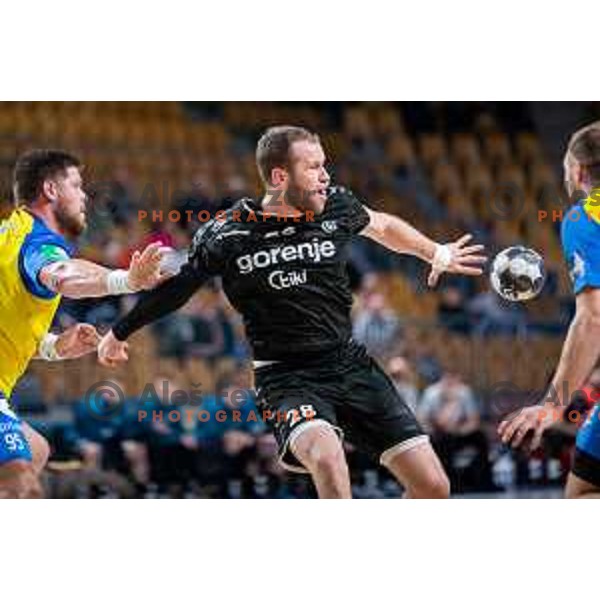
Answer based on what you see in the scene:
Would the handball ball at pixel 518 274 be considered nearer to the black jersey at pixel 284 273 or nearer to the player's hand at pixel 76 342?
the black jersey at pixel 284 273

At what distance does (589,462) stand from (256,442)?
190 cm

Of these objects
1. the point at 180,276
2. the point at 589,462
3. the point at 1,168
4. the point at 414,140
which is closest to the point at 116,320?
the point at 180,276

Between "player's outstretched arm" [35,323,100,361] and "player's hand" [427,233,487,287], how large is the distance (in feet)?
6.33

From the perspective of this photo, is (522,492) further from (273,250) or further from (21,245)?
(21,245)

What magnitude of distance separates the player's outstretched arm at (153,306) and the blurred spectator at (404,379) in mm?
1215

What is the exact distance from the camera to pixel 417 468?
9.09 meters

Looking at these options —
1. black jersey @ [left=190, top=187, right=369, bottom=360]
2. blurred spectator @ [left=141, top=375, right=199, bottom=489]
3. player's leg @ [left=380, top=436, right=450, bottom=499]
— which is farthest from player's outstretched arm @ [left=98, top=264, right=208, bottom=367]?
player's leg @ [left=380, top=436, right=450, bottom=499]

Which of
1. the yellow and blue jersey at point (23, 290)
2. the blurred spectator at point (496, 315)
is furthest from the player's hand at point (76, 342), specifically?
the blurred spectator at point (496, 315)

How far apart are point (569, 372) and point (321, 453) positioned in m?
1.48

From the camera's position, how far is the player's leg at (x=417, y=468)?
905 cm

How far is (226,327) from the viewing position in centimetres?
938

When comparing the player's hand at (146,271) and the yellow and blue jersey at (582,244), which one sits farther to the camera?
the player's hand at (146,271)

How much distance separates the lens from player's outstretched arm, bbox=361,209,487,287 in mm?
9328

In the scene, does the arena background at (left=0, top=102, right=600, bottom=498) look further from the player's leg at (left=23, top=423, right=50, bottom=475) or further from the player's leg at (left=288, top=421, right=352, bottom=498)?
the player's leg at (left=288, top=421, right=352, bottom=498)
